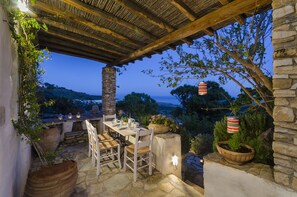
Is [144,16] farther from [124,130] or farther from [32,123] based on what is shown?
[124,130]

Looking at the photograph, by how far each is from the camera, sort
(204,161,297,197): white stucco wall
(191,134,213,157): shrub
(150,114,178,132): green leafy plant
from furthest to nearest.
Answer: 1. (191,134,213,157): shrub
2. (150,114,178,132): green leafy plant
3. (204,161,297,197): white stucco wall

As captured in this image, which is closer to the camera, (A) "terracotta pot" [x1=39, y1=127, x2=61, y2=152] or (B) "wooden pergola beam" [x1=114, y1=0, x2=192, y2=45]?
(B) "wooden pergola beam" [x1=114, y1=0, x2=192, y2=45]

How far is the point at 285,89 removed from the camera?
1479 mm

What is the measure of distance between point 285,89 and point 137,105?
24.5 feet

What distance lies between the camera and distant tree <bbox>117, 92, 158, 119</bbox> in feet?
27.5

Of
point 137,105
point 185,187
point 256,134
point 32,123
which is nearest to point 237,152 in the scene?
point 256,134

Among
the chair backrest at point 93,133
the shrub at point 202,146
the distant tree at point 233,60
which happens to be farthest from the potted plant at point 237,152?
the shrub at point 202,146

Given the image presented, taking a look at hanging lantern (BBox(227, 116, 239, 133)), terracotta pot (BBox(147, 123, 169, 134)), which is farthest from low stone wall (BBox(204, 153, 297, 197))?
terracotta pot (BBox(147, 123, 169, 134))

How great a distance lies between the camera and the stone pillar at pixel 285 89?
143cm

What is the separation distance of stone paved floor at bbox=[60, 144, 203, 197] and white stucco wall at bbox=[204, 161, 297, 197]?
67 centimetres

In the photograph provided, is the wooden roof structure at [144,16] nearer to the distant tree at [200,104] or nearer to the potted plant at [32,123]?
the potted plant at [32,123]

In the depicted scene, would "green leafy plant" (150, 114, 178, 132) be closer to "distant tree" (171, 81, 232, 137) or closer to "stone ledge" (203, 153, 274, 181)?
"stone ledge" (203, 153, 274, 181)

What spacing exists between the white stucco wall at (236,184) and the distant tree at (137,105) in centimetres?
598

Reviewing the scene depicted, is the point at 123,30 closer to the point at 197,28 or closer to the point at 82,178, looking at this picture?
the point at 197,28
